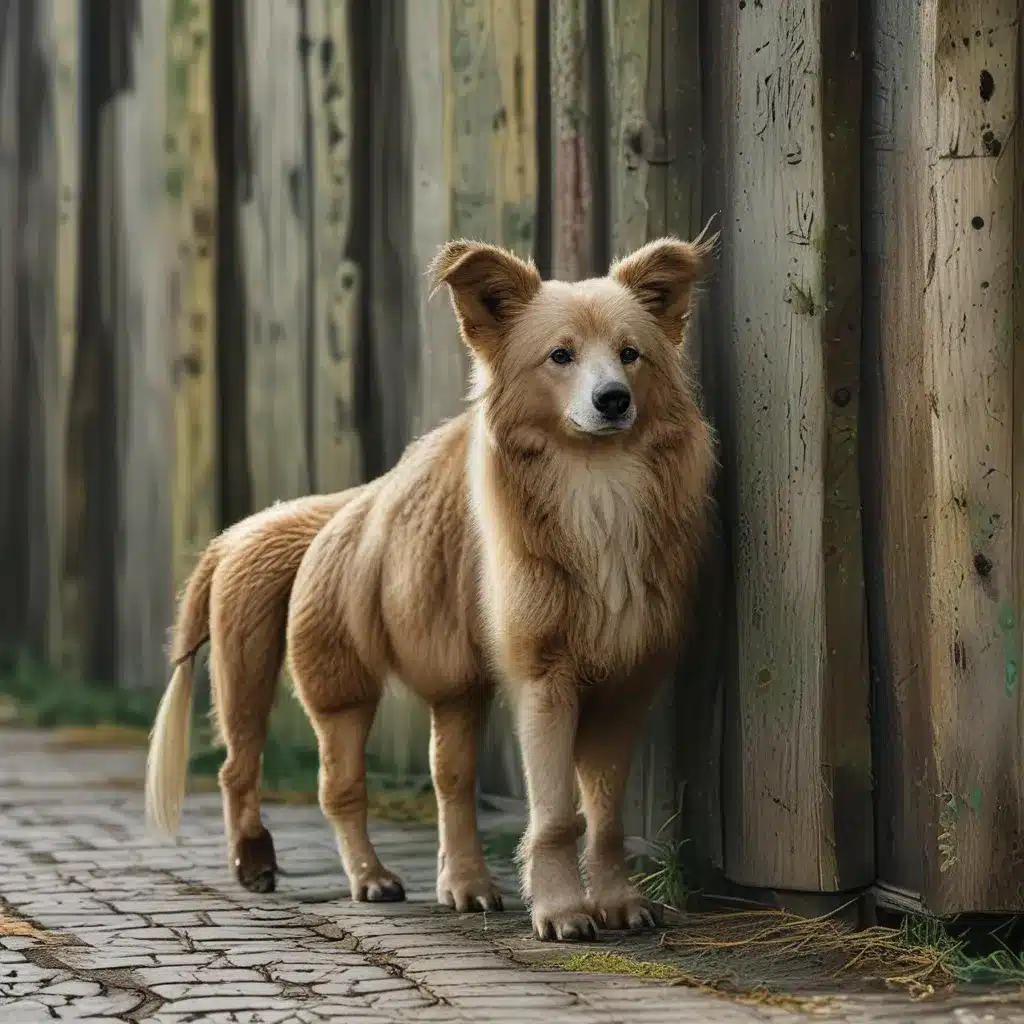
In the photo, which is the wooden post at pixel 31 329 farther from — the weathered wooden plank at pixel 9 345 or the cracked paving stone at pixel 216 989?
the cracked paving stone at pixel 216 989

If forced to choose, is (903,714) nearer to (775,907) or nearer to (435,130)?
(775,907)

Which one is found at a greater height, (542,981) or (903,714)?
(903,714)

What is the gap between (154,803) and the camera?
6379mm

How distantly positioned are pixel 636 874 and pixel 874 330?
177 cm

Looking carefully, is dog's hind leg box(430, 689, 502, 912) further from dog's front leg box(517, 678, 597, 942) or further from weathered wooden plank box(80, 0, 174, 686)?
weathered wooden plank box(80, 0, 174, 686)

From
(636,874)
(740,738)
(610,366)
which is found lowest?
(636,874)

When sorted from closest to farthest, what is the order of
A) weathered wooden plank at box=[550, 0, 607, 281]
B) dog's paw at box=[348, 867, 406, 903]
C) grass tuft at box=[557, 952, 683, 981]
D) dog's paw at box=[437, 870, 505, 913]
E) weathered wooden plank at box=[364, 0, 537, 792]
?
grass tuft at box=[557, 952, 683, 981], dog's paw at box=[437, 870, 505, 913], dog's paw at box=[348, 867, 406, 903], weathered wooden plank at box=[550, 0, 607, 281], weathered wooden plank at box=[364, 0, 537, 792]

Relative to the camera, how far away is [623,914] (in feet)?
17.7

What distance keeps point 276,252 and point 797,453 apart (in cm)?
409

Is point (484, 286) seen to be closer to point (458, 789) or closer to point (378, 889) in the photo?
point (458, 789)

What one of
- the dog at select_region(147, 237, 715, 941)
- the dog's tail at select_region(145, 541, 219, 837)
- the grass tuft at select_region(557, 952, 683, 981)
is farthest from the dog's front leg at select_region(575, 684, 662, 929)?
the dog's tail at select_region(145, 541, 219, 837)

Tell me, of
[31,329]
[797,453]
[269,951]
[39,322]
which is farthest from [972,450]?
[31,329]

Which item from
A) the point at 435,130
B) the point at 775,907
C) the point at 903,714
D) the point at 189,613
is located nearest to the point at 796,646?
the point at 903,714

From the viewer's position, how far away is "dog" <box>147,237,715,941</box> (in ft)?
17.3
